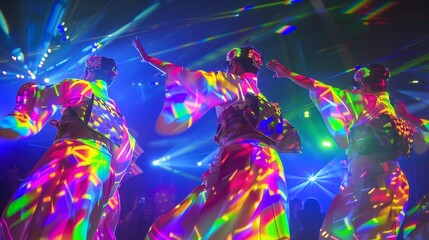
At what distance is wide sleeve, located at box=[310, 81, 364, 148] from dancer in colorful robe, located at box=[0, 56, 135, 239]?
1602 mm

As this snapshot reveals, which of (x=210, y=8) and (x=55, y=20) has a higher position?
(x=55, y=20)

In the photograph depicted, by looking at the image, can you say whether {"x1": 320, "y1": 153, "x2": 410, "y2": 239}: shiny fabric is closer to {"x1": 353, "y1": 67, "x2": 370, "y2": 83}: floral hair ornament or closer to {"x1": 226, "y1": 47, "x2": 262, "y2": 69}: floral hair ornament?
{"x1": 353, "y1": 67, "x2": 370, "y2": 83}: floral hair ornament

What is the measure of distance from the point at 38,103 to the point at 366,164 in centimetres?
255

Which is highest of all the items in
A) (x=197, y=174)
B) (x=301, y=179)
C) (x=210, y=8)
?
(x=210, y=8)

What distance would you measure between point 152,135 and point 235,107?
6.15 m

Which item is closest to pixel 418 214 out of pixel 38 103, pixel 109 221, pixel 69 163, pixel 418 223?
pixel 418 223

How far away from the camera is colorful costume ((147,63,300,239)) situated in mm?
2248

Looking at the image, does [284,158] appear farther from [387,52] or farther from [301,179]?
[387,52]

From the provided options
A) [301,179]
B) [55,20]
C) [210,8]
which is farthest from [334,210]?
[301,179]

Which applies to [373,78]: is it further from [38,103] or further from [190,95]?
[38,103]

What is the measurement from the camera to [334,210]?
3.10m

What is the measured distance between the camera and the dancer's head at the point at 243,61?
2955mm

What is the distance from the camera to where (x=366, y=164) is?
3135 millimetres

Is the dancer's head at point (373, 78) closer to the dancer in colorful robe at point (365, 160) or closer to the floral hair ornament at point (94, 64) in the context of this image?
the dancer in colorful robe at point (365, 160)
